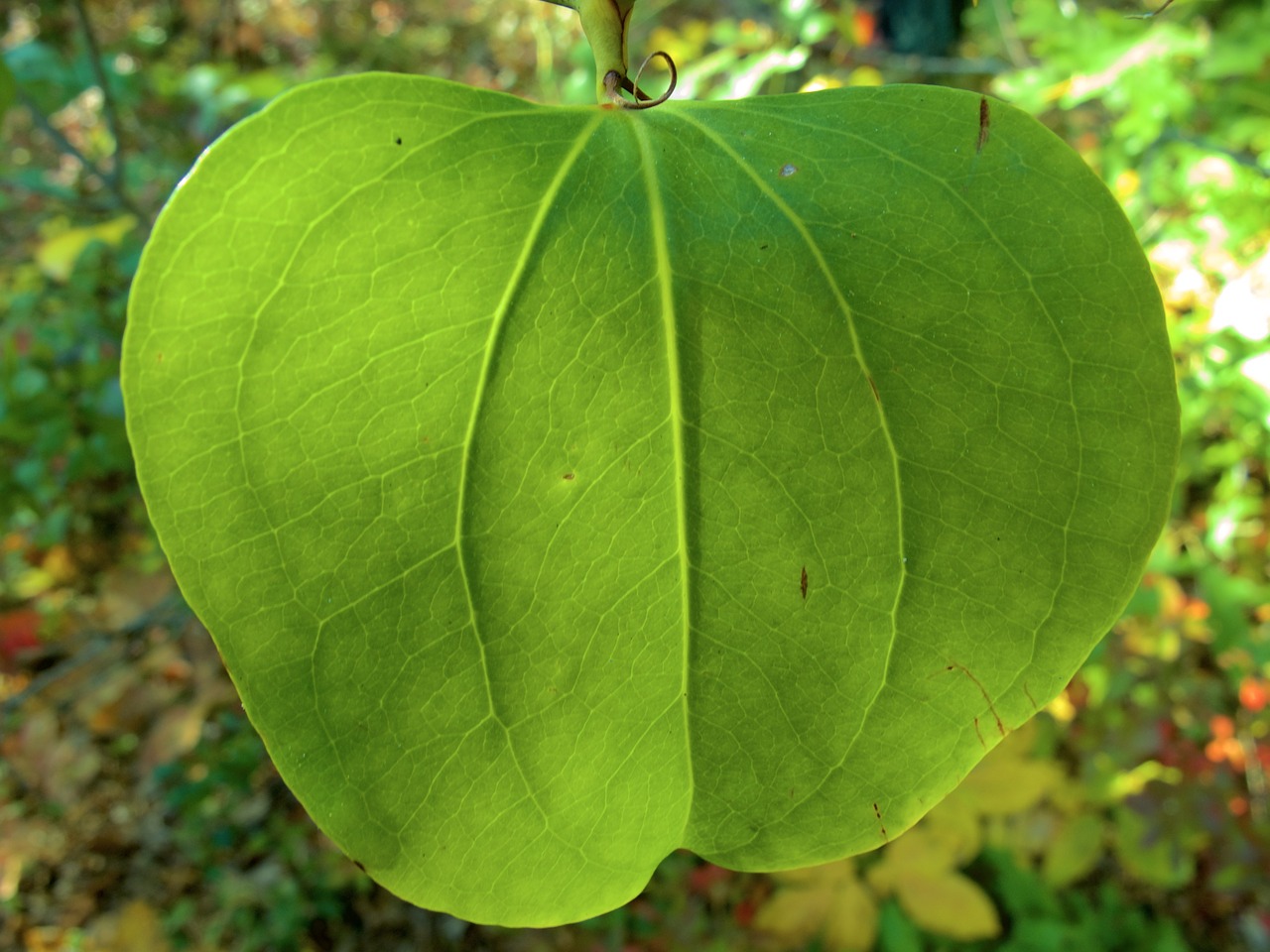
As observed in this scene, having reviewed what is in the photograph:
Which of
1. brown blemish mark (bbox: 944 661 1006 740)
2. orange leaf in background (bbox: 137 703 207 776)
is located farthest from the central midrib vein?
orange leaf in background (bbox: 137 703 207 776)

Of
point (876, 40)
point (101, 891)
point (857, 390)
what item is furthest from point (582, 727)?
point (876, 40)

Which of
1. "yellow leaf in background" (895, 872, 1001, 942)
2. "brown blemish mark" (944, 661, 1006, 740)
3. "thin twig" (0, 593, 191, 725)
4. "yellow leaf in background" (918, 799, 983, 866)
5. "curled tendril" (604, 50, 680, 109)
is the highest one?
"curled tendril" (604, 50, 680, 109)

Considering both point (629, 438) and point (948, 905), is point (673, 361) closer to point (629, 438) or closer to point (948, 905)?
point (629, 438)

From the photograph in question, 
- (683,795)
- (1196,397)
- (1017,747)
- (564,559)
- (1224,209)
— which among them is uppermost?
(564,559)

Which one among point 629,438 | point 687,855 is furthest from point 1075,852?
point 629,438

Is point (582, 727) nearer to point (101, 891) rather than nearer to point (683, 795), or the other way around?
point (683, 795)

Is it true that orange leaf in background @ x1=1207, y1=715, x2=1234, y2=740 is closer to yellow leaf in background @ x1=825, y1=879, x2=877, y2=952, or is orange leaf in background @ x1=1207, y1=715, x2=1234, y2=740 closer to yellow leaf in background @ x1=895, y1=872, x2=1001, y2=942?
yellow leaf in background @ x1=895, y1=872, x2=1001, y2=942
